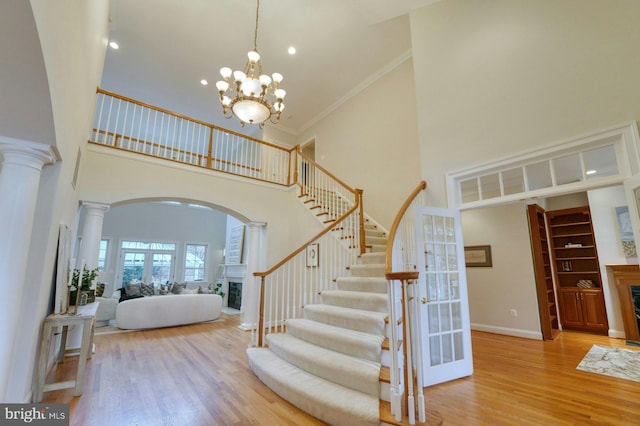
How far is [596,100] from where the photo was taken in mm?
2797

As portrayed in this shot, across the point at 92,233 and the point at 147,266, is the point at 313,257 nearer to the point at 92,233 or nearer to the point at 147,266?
the point at 92,233

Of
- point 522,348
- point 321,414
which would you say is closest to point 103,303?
point 321,414

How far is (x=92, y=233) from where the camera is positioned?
463 cm

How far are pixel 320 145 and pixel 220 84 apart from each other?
15.0 feet

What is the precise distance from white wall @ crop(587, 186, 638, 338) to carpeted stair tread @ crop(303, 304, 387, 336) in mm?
5360

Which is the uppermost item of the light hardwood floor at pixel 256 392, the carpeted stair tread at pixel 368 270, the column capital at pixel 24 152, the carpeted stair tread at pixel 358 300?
the column capital at pixel 24 152

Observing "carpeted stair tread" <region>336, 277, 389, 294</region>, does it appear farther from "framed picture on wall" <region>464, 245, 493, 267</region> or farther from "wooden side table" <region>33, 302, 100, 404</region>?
"framed picture on wall" <region>464, 245, 493, 267</region>

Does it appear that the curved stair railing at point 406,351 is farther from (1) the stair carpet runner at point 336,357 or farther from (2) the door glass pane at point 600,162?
(2) the door glass pane at point 600,162

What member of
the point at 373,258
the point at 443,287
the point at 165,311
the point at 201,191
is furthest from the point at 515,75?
the point at 165,311

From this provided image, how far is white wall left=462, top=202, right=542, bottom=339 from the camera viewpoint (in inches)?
210

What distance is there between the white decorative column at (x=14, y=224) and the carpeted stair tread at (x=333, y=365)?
7.62 ft

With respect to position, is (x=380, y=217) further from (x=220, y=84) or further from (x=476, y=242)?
(x=220, y=84)

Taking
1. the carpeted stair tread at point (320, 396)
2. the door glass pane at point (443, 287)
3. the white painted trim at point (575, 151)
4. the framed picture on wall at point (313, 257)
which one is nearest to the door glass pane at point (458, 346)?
the door glass pane at point (443, 287)

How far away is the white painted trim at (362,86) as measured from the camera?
6.32 meters
